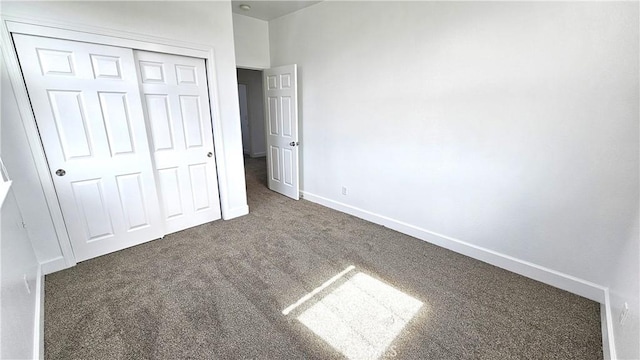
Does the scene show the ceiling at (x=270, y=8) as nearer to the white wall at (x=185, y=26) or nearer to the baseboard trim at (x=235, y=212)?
the white wall at (x=185, y=26)

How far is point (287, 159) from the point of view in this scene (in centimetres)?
410

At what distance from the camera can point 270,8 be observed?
3484 millimetres

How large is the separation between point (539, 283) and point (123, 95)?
405cm

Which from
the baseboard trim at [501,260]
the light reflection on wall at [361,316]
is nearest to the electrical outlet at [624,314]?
the baseboard trim at [501,260]

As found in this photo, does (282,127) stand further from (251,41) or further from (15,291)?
(15,291)

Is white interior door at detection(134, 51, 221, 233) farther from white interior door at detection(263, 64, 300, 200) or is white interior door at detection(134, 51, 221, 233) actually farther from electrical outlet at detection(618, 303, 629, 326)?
electrical outlet at detection(618, 303, 629, 326)

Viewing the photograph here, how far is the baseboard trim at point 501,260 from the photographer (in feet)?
6.56

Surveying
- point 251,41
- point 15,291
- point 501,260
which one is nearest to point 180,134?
point 15,291

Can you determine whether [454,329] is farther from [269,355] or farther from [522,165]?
[522,165]

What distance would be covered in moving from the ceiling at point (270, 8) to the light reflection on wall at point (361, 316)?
134 inches

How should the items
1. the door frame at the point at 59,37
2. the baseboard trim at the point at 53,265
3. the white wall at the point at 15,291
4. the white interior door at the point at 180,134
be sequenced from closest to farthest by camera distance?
the white wall at the point at 15,291, the door frame at the point at 59,37, the baseboard trim at the point at 53,265, the white interior door at the point at 180,134

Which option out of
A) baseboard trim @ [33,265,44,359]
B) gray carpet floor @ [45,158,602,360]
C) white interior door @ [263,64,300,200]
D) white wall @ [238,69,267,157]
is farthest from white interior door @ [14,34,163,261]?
white wall @ [238,69,267,157]

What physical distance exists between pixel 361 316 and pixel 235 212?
7.22 feet

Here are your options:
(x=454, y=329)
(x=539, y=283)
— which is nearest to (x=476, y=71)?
(x=539, y=283)
